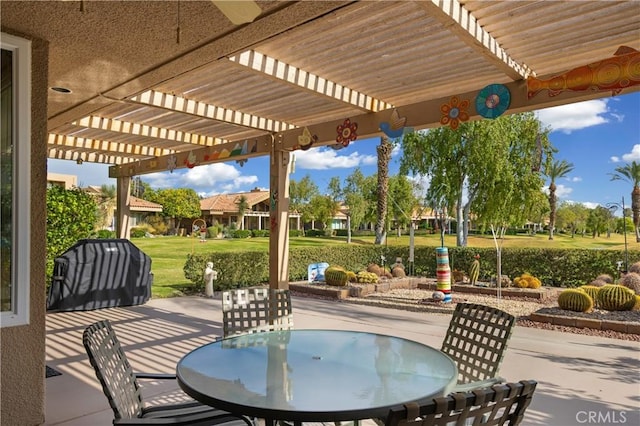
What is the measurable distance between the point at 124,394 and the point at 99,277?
580cm

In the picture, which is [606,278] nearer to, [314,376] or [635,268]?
[635,268]

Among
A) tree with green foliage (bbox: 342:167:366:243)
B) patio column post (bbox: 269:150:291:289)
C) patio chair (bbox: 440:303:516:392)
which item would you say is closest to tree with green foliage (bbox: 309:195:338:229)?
tree with green foliage (bbox: 342:167:366:243)

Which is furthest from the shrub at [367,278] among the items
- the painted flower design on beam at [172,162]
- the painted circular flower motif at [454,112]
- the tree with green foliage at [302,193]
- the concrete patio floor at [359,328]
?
the tree with green foliage at [302,193]

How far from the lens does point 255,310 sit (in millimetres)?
3262

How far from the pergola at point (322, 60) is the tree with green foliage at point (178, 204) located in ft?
97.5

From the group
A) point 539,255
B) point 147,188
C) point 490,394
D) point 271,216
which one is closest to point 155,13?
point 490,394

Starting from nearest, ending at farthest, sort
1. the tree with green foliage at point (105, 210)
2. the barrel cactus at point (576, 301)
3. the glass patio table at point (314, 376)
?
1. the glass patio table at point (314, 376)
2. the barrel cactus at point (576, 301)
3. the tree with green foliage at point (105, 210)

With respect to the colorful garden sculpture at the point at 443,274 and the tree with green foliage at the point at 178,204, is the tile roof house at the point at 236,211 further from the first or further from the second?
the colorful garden sculpture at the point at 443,274

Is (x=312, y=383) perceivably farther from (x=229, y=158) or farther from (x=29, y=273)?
(x=229, y=158)

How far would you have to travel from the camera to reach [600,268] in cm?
1009

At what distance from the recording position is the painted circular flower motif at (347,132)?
5.94 metres

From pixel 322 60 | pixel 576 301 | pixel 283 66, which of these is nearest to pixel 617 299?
pixel 576 301

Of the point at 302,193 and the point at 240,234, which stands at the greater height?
the point at 302,193

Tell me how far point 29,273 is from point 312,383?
2302 mm
